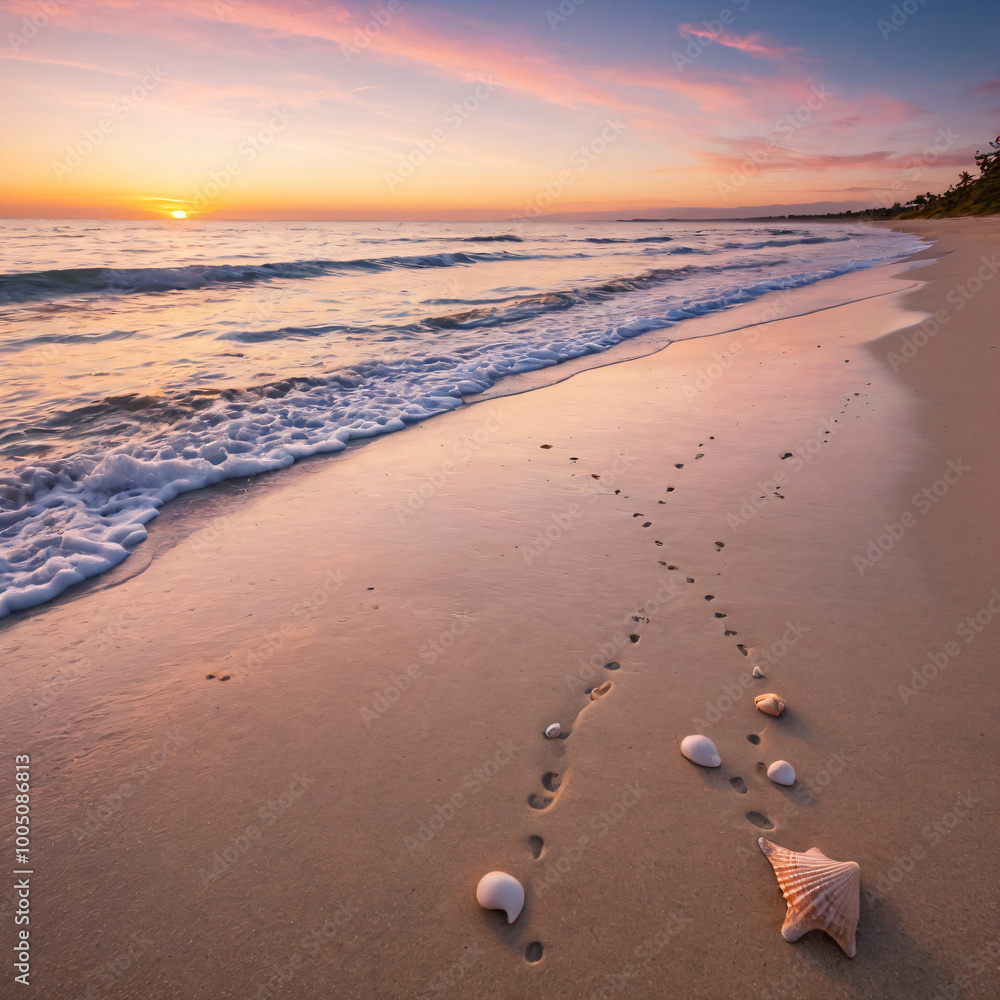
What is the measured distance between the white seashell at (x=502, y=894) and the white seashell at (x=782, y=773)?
114 centimetres

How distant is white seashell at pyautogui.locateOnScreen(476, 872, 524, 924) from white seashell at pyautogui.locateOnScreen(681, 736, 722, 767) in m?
0.92

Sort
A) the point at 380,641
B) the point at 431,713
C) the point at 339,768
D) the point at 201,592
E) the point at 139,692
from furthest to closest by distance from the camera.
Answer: the point at 201,592 < the point at 380,641 < the point at 139,692 < the point at 431,713 < the point at 339,768

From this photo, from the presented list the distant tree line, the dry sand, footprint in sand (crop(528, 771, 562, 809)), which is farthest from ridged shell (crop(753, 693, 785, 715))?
the distant tree line

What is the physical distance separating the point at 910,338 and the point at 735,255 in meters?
25.4

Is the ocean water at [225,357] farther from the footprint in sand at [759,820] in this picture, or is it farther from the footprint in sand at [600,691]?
the footprint in sand at [759,820]

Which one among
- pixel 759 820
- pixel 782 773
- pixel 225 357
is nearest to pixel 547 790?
pixel 759 820

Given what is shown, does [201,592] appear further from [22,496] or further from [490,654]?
[22,496]

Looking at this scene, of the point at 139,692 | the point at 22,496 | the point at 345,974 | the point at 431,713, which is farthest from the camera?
the point at 22,496

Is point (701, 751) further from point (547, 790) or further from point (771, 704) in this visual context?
point (547, 790)

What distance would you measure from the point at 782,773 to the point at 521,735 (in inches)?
43.3

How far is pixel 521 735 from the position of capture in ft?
8.39

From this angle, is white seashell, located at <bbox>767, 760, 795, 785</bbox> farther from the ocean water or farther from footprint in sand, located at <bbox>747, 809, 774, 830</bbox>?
the ocean water

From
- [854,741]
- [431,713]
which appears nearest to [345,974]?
[431,713]

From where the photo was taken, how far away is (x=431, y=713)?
2.69 m
